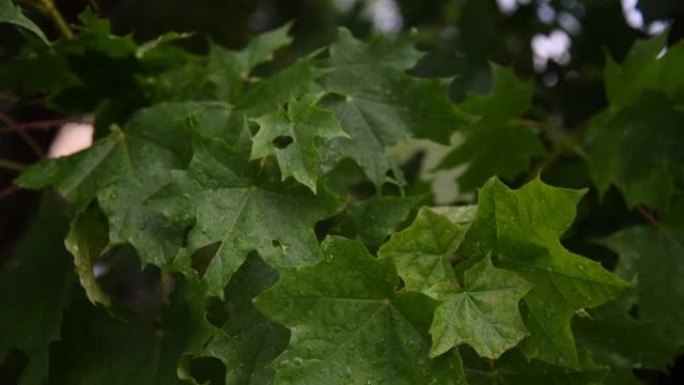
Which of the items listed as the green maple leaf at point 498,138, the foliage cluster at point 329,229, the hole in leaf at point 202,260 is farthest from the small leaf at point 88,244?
the green maple leaf at point 498,138

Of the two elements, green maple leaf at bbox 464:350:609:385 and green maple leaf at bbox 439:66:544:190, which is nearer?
green maple leaf at bbox 464:350:609:385

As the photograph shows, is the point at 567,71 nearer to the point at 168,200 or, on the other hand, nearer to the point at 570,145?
the point at 570,145

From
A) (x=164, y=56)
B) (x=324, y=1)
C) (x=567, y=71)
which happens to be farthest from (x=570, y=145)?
(x=324, y=1)

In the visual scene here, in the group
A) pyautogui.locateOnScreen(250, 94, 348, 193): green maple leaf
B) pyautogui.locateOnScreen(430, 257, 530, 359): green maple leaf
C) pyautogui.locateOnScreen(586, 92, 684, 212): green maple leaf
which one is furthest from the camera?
pyautogui.locateOnScreen(586, 92, 684, 212): green maple leaf

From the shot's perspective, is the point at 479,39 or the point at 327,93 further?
the point at 479,39

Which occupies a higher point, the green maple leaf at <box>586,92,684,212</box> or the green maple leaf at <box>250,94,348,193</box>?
the green maple leaf at <box>250,94,348,193</box>

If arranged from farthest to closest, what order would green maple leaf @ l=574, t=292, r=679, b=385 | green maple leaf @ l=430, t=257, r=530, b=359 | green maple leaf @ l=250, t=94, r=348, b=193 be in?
green maple leaf @ l=574, t=292, r=679, b=385 → green maple leaf @ l=250, t=94, r=348, b=193 → green maple leaf @ l=430, t=257, r=530, b=359

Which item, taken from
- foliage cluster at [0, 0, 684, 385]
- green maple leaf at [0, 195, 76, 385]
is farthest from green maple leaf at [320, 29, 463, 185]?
green maple leaf at [0, 195, 76, 385]

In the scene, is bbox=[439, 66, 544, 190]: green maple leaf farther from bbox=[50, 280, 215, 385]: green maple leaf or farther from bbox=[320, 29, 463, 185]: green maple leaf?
bbox=[50, 280, 215, 385]: green maple leaf
